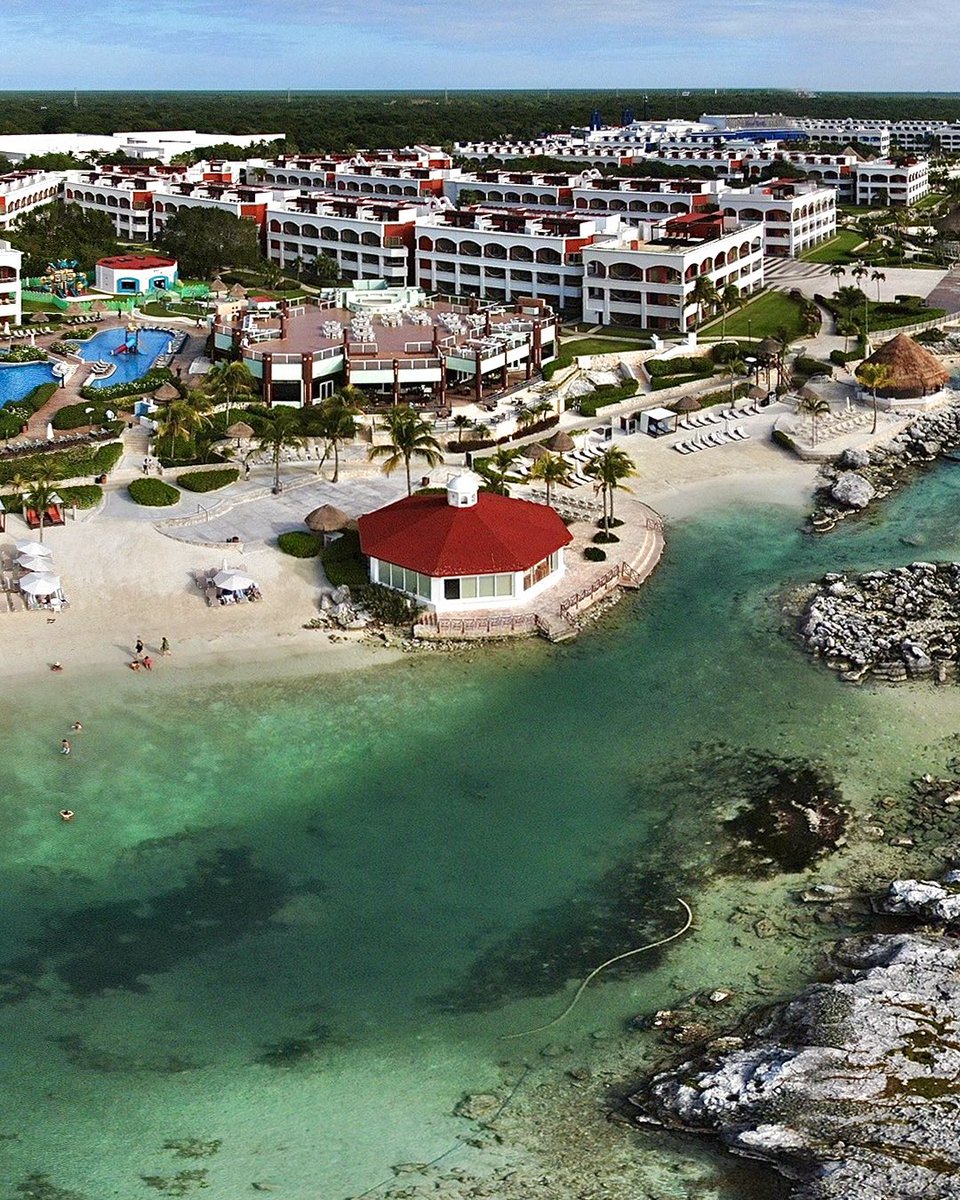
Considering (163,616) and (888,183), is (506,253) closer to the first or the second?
(163,616)

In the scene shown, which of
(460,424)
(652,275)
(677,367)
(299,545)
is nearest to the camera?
(299,545)

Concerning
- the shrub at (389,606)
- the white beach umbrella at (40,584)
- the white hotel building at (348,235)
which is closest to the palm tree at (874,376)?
the shrub at (389,606)

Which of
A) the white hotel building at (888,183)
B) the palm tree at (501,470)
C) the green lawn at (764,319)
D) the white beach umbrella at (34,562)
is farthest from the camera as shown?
the white hotel building at (888,183)

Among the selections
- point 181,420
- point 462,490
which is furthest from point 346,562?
point 181,420

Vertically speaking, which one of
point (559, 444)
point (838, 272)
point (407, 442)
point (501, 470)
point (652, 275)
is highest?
point (652, 275)

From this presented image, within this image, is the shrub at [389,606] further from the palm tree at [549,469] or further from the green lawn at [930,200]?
the green lawn at [930,200]

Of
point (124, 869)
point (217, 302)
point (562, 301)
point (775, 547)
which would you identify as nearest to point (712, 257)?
point (562, 301)

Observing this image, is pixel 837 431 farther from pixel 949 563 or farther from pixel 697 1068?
pixel 697 1068
